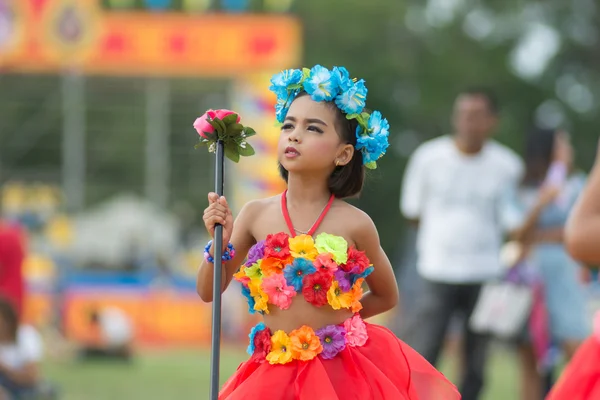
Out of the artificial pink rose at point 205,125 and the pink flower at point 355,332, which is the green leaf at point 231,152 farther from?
the pink flower at point 355,332

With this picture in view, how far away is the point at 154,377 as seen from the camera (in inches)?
526

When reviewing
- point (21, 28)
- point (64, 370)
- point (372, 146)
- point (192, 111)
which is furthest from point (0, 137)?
point (372, 146)

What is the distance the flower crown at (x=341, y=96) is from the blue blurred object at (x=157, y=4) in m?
19.9

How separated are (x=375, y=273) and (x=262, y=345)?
46 centimetres

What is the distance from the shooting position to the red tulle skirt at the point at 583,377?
143 inches

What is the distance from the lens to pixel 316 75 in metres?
4.26

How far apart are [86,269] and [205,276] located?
22542mm

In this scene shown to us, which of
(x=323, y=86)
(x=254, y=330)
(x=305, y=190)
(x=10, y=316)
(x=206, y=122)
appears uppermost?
(x=323, y=86)

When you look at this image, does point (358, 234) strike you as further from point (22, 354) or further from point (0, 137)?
point (0, 137)

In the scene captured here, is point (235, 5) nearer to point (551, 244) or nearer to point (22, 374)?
point (551, 244)

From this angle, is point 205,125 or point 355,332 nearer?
point 205,125

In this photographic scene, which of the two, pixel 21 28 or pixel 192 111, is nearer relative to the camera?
pixel 21 28

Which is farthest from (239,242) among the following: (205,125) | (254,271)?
(205,125)

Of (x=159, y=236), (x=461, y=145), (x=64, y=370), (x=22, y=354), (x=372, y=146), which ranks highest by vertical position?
(x=372, y=146)
